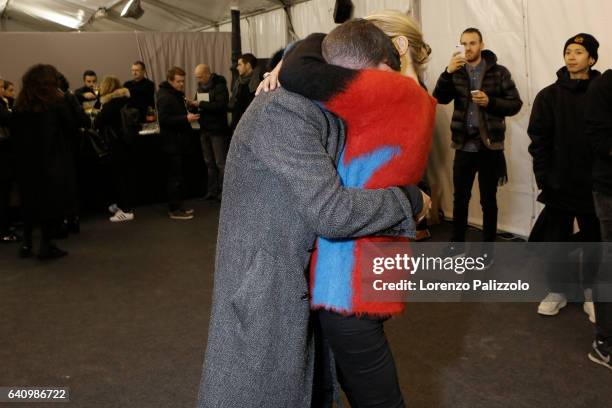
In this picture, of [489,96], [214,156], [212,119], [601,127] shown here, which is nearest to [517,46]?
[489,96]

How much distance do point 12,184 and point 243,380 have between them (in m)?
5.50

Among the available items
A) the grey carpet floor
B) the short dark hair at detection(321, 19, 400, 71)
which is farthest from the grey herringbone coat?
the grey carpet floor

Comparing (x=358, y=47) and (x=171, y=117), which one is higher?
(x=358, y=47)

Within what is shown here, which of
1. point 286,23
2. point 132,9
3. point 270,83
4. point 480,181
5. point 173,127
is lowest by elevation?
point 480,181

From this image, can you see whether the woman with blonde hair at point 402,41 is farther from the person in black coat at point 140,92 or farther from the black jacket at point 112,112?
the person in black coat at point 140,92

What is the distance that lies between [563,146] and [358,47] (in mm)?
2204

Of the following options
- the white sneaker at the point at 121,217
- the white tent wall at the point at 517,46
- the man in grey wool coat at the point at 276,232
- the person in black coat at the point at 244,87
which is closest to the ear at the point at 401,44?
the man in grey wool coat at the point at 276,232

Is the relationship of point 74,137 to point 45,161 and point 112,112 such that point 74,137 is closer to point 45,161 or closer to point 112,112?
point 45,161

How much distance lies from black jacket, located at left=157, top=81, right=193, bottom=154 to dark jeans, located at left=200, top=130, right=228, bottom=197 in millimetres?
535

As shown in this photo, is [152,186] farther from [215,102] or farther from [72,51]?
[72,51]

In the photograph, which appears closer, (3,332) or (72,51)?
(3,332)

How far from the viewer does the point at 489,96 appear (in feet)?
12.1

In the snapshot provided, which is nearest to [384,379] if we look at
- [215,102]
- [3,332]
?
[3,332]

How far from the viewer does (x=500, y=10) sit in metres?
4.30
